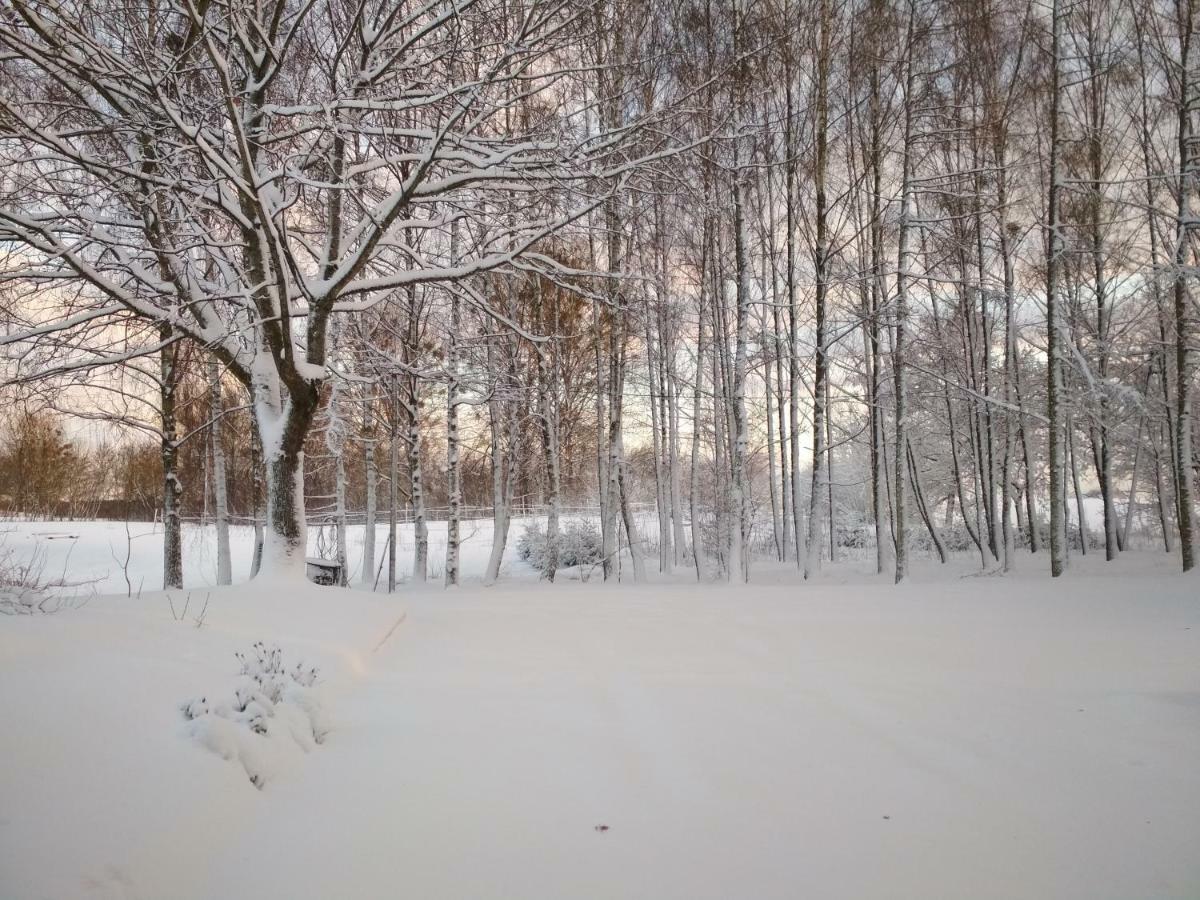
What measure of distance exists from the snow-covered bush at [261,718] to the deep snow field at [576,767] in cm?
1

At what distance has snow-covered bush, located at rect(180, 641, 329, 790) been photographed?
2529 mm

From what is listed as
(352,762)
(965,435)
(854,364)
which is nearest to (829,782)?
(352,762)

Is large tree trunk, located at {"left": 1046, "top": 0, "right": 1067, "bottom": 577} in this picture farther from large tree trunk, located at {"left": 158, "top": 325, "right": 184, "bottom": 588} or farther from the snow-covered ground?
large tree trunk, located at {"left": 158, "top": 325, "right": 184, "bottom": 588}

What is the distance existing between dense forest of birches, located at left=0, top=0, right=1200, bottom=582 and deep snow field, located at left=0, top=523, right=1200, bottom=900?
3.71 meters

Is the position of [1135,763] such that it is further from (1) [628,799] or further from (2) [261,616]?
(2) [261,616]

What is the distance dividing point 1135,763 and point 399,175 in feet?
21.7

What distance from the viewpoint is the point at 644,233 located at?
13.2 m

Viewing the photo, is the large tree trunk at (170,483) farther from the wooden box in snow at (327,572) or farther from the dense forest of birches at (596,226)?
the wooden box in snow at (327,572)

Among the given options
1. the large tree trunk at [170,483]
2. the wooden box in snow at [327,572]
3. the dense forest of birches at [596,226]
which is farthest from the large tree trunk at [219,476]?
the wooden box in snow at [327,572]

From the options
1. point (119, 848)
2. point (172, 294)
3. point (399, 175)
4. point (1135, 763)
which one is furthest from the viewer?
point (172, 294)

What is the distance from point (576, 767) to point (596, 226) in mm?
6363

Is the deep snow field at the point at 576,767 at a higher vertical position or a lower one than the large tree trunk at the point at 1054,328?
lower

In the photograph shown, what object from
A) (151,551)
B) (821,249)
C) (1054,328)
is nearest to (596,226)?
(821,249)

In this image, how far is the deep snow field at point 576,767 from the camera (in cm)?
200
